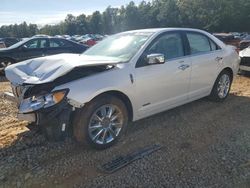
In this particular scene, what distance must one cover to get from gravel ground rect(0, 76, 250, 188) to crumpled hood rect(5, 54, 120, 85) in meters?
0.73

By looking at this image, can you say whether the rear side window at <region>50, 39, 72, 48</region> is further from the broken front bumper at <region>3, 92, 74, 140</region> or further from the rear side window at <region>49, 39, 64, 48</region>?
the broken front bumper at <region>3, 92, 74, 140</region>

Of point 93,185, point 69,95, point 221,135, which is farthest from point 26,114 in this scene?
point 221,135

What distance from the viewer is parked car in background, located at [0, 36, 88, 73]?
11188 millimetres

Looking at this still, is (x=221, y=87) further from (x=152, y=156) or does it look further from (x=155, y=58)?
(x=152, y=156)

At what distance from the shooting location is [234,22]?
66.3 metres

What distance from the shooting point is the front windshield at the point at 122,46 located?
4719mm

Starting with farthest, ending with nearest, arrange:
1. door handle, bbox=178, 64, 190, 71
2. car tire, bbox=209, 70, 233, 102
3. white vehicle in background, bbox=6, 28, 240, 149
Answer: car tire, bbox=209, 70, 233, 102 < door handle, bbox=178, 64, 190, 71 < white vehicle in background, bbox=6, 28, 240, 149

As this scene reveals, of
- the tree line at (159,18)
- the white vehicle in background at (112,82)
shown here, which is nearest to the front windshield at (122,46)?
the white vehicle in background at (112,82)

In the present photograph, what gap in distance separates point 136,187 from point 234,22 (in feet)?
228

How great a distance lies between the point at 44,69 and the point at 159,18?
7804 cm

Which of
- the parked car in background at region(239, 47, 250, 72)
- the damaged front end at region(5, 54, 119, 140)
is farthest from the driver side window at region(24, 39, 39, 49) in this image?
the damaged front end at region(5, 54, 119, 140)

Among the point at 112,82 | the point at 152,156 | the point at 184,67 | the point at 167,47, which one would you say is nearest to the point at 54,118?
the point at 112,82

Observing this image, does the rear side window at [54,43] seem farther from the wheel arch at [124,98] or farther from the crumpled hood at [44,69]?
the wheel arch at [124,98]

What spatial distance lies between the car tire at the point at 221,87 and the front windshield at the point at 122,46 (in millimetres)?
2086
